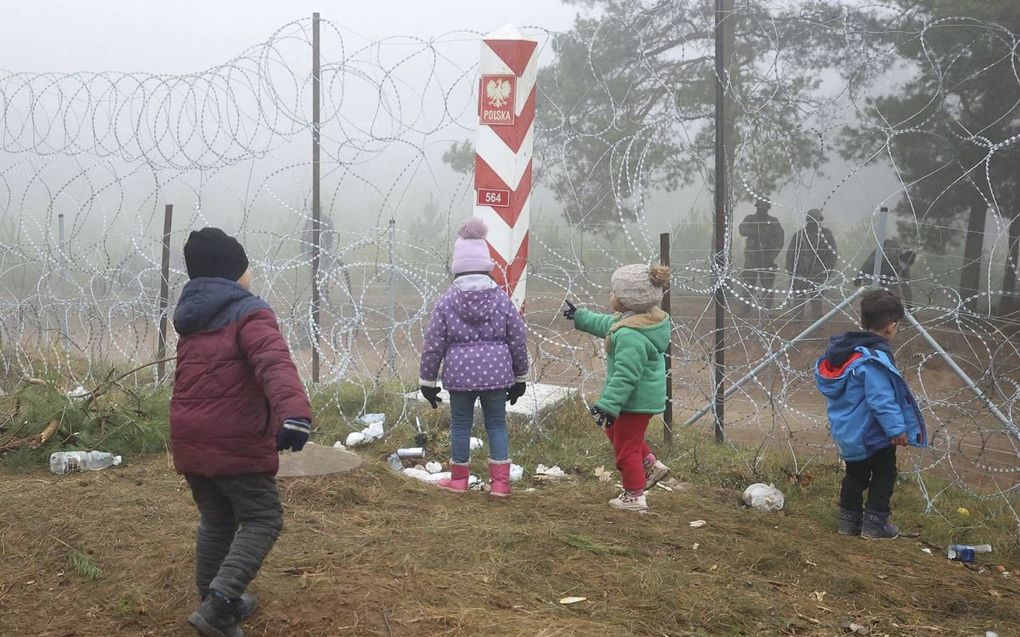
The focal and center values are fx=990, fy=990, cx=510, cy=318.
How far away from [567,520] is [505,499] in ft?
1.53

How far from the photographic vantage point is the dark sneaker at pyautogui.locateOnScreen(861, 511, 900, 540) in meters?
4.52

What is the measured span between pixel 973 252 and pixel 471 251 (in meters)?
5.16

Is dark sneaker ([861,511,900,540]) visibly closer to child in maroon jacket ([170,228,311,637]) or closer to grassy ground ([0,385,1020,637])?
grassy ground ([0,385,1020,637])

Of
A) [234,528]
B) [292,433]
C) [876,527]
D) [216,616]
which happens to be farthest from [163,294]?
[876,527]

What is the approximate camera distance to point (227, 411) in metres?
3.10

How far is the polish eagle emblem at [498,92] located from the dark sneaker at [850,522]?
2861mm

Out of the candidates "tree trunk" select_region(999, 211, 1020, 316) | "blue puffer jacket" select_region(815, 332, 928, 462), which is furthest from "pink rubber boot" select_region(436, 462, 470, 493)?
"tree trunk" select_region(999, 211, 1020, 316)

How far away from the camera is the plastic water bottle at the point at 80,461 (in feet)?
17.5

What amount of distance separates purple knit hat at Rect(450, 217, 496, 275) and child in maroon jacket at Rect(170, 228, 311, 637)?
1.76 metres

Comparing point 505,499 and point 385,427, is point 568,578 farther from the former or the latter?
point 385,427

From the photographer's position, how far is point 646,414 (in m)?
4.73

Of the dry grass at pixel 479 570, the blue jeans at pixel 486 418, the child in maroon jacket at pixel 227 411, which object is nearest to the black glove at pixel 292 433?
the child in maroon jacket at pixel 227 411

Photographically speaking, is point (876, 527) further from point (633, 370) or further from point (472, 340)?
point (472, 340)

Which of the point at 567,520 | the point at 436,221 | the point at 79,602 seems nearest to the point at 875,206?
the point at 436,221
